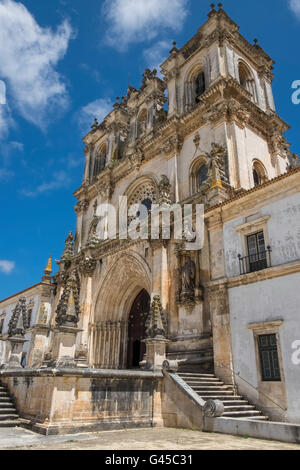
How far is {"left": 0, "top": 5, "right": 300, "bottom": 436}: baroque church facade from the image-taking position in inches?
468

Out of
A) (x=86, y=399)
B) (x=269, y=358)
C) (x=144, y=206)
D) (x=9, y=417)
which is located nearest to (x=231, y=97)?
(x=144, y=206)

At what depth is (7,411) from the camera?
11414 millimetres

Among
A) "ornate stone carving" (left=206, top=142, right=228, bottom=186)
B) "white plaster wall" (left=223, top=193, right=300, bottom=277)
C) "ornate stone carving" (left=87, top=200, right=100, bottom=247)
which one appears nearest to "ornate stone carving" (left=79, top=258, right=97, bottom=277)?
"ornate stone carving" (left=87, top=200, right=100, bottom=247)

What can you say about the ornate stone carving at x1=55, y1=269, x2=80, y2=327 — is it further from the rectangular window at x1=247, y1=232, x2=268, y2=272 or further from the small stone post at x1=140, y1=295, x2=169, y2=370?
the rectangular window at x1=247, y1=232, x2=268, y2=272

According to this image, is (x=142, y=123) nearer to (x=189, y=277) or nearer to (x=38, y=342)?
(x=189, y=277)

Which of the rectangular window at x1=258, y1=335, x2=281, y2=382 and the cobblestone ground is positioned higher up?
the rectangular window at x1=258, y1=335, x2=281, y2=382

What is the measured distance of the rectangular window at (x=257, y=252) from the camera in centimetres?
1293

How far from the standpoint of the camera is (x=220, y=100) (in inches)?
782

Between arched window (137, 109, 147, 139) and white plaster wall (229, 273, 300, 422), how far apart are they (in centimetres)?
1785

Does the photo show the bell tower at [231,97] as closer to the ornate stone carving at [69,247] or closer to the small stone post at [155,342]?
the small stone post at [155,342]

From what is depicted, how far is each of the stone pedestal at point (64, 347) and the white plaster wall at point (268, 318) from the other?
5.66 metres

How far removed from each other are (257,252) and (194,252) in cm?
387

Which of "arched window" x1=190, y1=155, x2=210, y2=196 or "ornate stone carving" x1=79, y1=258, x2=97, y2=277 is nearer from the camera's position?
"arched window" x1=190, y1=155, x2=210, y2=196
